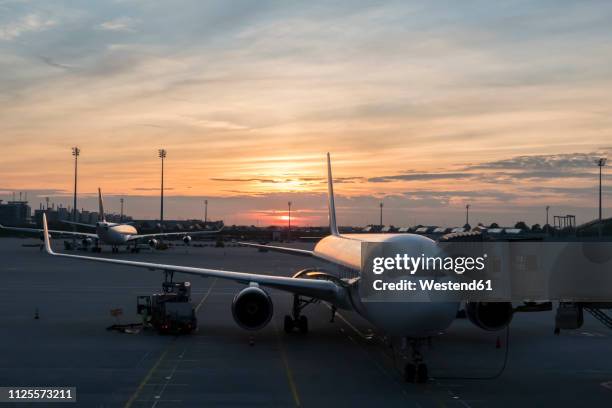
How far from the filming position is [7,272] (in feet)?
210

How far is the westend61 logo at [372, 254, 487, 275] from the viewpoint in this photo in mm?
20375

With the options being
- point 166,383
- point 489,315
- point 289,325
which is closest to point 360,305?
point 489,315

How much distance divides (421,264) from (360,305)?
3426mm

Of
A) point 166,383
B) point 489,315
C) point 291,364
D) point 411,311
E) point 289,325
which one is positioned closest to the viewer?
point 411,311

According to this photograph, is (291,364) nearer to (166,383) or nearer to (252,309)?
(252,309)

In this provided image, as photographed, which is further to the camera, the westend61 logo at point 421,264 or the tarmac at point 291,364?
the westend61 logo at point 421,264

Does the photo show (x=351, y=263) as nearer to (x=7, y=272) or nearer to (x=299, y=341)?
(x=299, y=341)

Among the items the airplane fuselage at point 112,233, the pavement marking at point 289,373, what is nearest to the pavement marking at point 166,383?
the pavement marking at point 289,373

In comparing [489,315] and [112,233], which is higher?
[112,233]

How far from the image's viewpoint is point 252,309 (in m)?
27.4

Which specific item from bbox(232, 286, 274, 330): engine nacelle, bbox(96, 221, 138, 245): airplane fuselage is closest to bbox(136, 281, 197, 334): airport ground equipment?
bbox(232, 286, 274, 330): engine nacelle

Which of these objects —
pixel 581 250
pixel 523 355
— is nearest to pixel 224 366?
pixel 523 355

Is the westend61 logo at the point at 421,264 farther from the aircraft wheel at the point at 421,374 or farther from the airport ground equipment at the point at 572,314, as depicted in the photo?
the airport ground equipment at the point at 572,314

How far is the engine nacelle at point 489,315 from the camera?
82.5 ft
